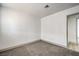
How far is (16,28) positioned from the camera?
12.6 feet

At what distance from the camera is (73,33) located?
4.78 meters

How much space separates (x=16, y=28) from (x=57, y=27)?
231 cm

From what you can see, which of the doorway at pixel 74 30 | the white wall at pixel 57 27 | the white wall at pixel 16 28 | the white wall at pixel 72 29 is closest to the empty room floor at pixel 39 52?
the white wall at pixel 16 28

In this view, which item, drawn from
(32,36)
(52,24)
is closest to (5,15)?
(32,36)

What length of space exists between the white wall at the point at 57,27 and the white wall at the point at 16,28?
0.82m

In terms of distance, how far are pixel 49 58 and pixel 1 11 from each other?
3.16 m

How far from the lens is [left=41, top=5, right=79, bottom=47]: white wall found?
3.66 meters

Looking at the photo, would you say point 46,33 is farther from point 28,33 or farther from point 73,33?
point 73,33

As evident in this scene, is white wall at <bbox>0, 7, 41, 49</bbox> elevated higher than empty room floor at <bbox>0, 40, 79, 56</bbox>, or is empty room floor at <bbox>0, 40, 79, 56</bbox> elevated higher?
white wall at <bbox>0, 7, 41, 49</bbox>

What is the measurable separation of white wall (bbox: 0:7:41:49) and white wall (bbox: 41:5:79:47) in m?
0.82

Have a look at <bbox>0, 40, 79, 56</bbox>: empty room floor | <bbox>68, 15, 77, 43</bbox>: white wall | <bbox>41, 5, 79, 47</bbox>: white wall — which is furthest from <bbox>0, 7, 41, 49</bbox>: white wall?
<bbox>68, 15, 77, 43</bbox>: white wall

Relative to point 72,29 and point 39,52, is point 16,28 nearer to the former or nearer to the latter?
point 39,52

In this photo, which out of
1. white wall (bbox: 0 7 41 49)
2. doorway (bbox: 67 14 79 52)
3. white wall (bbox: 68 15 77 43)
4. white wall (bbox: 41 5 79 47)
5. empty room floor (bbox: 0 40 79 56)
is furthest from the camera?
white wall (bbox: 68 15 77 43)

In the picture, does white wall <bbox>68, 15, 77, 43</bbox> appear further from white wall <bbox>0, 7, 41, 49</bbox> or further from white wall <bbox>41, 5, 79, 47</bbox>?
white wall <bbox>0, 7, 41, 49</bbox>
